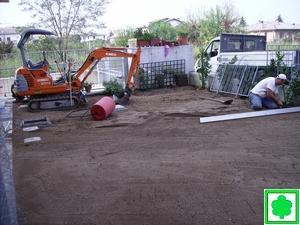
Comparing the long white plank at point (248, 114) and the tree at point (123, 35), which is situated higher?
the tree at point (123, 35)

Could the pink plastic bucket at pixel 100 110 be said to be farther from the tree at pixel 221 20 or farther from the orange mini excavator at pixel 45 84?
the tree at pixel 221 20

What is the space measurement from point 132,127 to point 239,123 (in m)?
2.63

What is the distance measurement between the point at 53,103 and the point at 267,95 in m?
7.06

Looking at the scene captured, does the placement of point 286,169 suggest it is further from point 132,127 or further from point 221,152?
point 132,127

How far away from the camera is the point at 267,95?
353 inches

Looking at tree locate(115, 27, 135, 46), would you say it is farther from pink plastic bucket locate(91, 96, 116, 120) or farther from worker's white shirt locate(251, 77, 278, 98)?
worker's white shirt locate(251, 77, 278, 98)

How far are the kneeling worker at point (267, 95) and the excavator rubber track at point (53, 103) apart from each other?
19.6ft

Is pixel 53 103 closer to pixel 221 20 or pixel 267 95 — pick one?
pixel 267 95

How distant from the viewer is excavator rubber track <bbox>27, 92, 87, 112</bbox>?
10.8 metres

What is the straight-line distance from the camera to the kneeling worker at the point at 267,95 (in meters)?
8.81

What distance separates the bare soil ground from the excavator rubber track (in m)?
2.47

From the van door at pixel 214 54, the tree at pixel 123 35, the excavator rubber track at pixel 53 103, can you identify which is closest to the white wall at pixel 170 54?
the van door at pixel 214 54

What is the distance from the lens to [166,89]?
47.1ft

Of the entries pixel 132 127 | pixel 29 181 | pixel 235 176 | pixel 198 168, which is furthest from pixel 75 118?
pixel 235 176
